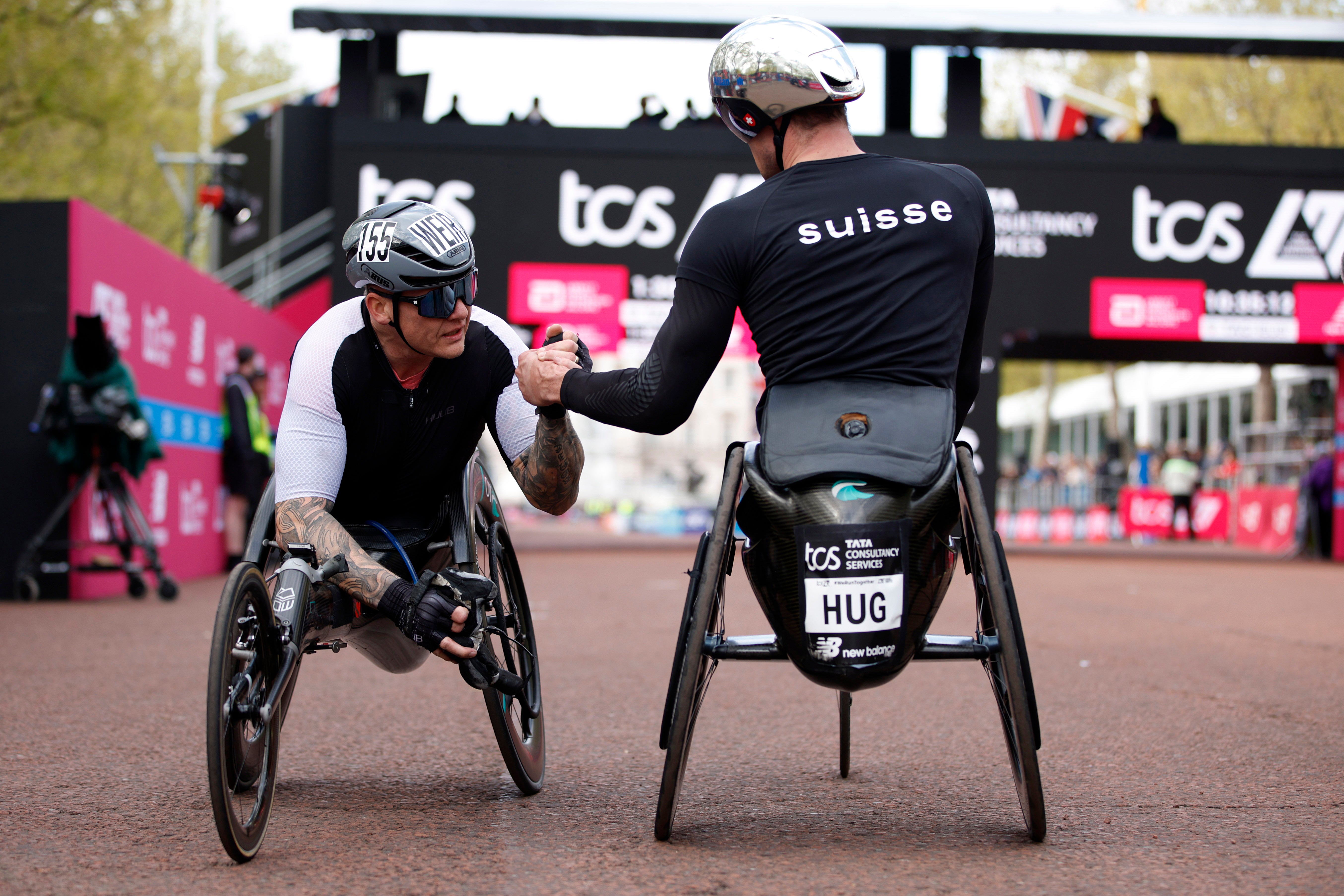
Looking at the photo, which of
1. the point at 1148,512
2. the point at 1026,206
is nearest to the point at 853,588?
the point at 1026,206

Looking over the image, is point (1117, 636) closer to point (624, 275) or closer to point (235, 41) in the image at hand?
point (624, 275)

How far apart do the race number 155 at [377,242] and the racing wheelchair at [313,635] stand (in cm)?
64

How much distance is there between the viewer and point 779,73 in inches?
121

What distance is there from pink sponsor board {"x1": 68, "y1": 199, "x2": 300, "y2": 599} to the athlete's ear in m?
6.31

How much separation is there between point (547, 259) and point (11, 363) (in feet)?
26.3

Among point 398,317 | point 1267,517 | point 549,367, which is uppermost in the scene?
point 398,317

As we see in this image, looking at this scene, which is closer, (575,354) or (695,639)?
(695,639)

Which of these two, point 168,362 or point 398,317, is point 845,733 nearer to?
point 398,317

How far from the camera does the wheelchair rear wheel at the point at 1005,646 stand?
9.34ft

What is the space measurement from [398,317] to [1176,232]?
16040 millimetres

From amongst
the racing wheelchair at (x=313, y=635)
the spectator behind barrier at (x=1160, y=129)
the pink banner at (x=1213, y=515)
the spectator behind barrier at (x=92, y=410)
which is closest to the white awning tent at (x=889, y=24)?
the spectator behind barrier at (x=1160, y=129)

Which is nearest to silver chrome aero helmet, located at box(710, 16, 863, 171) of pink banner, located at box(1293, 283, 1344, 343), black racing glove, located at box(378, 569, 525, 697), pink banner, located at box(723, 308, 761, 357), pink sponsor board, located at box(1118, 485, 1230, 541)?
black racing glove, located at box(378, 569, 525, 697)

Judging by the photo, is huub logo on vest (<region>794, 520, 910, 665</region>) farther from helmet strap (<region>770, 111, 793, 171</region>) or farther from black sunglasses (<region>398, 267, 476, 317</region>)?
black sunglasses (<region>398, 267, 476, 317</region>)

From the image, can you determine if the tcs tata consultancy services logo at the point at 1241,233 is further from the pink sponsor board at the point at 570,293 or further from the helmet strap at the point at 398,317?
the helmet strap at the point at 398,317
